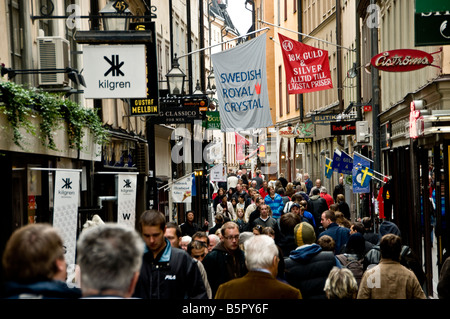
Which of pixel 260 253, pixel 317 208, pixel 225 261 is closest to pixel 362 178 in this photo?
pixel 317 208

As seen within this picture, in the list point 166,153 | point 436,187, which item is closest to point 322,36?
point 166,153

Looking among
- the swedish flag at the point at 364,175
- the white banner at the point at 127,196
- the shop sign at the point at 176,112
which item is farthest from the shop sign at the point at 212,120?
the white banner at the point at 127,196

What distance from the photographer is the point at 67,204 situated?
11414mm

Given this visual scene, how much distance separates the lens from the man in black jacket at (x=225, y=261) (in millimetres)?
9125

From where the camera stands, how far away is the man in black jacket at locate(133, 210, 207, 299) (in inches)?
263

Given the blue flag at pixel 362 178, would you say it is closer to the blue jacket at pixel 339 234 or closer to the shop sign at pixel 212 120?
the blue jacket at pixel 339 234

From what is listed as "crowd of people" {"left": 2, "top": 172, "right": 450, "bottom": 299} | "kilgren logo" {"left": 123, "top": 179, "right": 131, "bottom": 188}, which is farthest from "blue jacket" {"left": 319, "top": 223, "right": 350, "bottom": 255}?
"kilgren logo" {"left": 123, "top": 179, "right": 131, "bottom": 188}

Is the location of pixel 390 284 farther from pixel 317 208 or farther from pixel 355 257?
pixel 317 208

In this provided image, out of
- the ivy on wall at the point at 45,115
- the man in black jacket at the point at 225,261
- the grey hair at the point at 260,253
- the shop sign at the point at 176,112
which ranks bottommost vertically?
the man in black jacket at the point at 225,261

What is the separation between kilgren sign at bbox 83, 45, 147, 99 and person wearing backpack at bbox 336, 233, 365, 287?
421cm

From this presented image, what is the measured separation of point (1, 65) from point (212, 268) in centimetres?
436

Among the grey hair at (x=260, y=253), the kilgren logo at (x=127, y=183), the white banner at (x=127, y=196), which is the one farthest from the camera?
the kilgren logo at (x=127, y=183)

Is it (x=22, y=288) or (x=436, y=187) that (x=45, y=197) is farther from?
(x=22, y=288)

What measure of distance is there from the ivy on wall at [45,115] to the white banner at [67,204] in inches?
27.9
